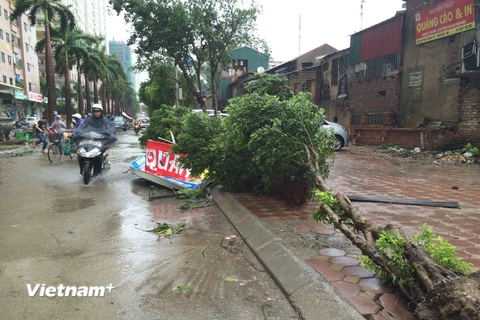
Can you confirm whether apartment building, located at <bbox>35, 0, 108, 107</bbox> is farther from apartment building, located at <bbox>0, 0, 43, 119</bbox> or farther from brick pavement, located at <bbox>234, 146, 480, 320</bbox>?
brick pavement, located at <bbox>234, 146, 480, 320</bbox>

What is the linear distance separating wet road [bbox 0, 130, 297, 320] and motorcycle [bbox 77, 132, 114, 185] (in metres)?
1.65

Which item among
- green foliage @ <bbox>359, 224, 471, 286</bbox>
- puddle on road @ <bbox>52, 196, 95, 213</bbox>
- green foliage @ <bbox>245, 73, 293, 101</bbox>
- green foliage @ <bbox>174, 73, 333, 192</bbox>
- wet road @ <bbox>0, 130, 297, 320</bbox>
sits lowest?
puddle on road @ <bbox>52, 196, 95, 213</bbox>

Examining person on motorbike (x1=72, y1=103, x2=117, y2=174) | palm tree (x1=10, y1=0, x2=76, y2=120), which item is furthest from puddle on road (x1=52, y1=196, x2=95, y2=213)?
palm tree (x1=10, y1=0, x2=76, y2=120)

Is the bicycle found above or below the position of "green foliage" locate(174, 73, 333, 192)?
below

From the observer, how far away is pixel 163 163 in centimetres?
745

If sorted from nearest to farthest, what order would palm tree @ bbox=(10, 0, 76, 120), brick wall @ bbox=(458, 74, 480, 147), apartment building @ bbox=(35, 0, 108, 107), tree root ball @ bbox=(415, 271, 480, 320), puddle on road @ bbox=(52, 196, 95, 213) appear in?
tree root ball @ bbox=(415, 271, 480, 320) < puddle on road @ bbox=(52, 196, 95, 213) < brick wall @ bbox=(458, 74, 480, 147) < palm tree @ bbox=(10, 0, 76, 120) < apartment building @ bbox=(35, 0, 108, 107)

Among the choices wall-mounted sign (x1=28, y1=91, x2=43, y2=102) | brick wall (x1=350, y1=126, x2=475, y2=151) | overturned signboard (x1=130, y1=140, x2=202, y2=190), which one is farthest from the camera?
wall-mounted sign (x1=28, y1=91, x2=43, y2=102)

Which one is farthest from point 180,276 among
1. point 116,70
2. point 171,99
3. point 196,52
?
point 116,70

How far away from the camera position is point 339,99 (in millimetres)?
20688

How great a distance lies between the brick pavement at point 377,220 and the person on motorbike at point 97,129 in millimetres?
4182

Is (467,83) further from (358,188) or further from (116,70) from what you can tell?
(116,70)

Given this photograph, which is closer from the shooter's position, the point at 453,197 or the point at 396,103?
the point at 453,197

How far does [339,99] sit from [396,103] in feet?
18.0

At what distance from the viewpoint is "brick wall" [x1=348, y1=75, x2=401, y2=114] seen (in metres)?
15.5
